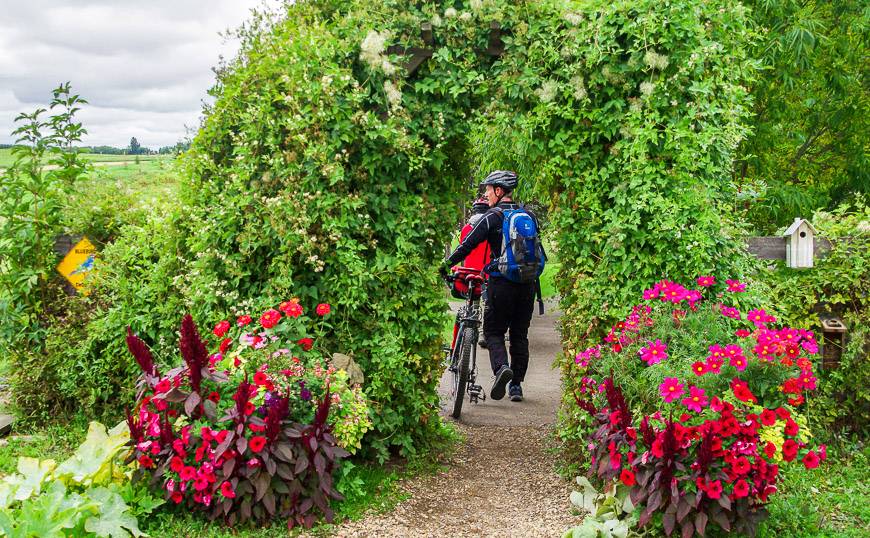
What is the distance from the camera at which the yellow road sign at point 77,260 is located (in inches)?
239

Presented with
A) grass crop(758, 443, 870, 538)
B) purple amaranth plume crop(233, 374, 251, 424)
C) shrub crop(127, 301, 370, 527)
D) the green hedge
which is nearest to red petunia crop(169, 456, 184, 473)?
shrub crop(127, 301, 370, 527)

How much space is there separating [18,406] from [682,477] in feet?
16.7

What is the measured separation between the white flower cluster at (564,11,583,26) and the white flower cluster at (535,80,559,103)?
1.22 ft

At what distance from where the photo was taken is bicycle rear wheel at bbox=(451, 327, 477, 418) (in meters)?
6.17

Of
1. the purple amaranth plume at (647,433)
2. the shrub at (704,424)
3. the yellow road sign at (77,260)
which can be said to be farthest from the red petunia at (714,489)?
the yellow road sign at (77,260)

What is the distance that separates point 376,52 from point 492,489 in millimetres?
2909

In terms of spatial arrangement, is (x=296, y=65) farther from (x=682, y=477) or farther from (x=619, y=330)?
(x=682, y=477)

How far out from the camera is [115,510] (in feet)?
12.1

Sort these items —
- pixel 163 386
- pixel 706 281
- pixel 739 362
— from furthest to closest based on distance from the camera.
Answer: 1. pixel 706 281
2. pixel 163 386
3. pixel 739 362

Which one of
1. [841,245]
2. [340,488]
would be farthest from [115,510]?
[841,245]

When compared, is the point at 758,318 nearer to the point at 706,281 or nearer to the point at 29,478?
the point at 706,281

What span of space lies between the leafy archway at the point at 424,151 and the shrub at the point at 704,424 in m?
0.64

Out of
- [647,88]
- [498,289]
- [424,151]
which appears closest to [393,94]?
[424,151]

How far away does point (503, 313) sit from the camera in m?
6.22
